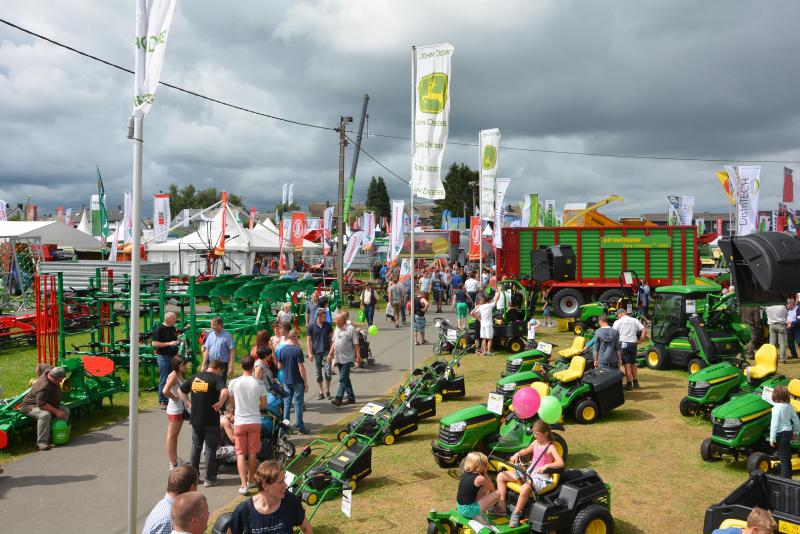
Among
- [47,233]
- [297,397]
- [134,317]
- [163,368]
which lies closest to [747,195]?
[297,397]

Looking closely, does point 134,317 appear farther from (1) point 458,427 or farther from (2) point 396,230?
(2) point 396,230

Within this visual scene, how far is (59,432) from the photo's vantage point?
26.3 ft

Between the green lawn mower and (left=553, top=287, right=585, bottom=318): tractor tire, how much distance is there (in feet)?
40.5

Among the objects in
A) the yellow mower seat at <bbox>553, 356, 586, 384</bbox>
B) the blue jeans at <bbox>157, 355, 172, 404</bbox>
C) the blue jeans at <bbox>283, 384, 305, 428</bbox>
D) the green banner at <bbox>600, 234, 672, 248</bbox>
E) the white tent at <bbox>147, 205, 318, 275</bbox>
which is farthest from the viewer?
the white tent at <bbox>147, 205, 318, 275</bbox>

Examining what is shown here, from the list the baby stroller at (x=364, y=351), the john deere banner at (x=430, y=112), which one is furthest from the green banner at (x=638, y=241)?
the john deere banner at (x=430, y=112)

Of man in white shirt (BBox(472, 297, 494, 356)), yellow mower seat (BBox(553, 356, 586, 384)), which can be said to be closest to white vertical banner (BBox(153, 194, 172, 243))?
man in white shirt (BBox(472, 297, 494, 356))

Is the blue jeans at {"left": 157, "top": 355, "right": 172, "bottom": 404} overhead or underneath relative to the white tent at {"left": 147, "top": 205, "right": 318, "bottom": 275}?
underneath

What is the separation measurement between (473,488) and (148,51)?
14.4 feet

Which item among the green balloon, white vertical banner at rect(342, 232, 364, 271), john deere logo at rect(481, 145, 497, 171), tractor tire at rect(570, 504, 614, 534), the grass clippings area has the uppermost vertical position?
john deere logo at rect(481, 145, 497, 171)

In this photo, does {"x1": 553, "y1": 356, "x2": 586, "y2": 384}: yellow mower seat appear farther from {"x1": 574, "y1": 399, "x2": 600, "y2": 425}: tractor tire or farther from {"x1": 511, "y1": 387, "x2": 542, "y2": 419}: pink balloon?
{"x1": 511, "y1": 387, "x2": 542, "y2": 419}: pink balloon

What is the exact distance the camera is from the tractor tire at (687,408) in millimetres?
9037

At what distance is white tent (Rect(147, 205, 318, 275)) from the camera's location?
29547 millimetres

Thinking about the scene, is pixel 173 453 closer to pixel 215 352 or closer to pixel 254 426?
pixel 254 426

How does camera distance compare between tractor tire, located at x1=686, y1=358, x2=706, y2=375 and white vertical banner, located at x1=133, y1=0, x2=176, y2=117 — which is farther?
tractor tire, located at x1=686, y1=358, x2=706, y2=375
